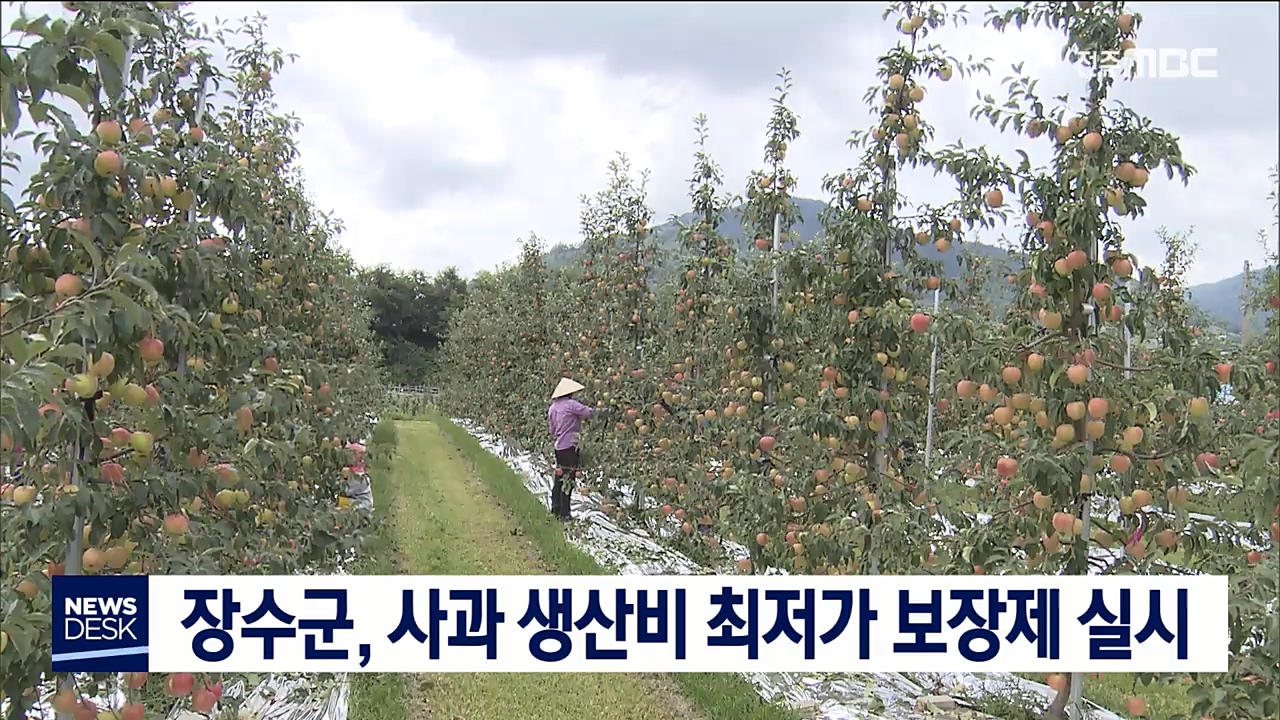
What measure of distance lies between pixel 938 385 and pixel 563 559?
141 inches

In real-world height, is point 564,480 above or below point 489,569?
above

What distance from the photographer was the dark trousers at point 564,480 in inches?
310

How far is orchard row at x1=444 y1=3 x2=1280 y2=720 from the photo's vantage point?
285 centimetres

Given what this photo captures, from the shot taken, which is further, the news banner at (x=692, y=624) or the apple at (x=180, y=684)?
the news banner at (x=692, y=624)

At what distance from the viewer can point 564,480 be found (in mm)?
7805

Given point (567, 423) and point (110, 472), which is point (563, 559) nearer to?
point (567, 423)

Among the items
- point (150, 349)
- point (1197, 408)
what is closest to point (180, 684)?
point (150, 349)

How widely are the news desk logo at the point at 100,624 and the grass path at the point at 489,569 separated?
1636 mm

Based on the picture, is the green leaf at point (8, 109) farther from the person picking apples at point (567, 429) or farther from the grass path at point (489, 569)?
the person picking apples at point (567, 429)

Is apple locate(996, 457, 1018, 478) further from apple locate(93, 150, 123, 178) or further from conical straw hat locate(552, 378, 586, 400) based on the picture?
conical straw hat locate(552, 378, 586, 400)

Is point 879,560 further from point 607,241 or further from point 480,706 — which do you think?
point 607,241

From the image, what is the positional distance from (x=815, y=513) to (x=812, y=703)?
2.94ft

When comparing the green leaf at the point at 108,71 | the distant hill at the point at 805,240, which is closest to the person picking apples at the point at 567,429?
the distant hill at the point at 805,240

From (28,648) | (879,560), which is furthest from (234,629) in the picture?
(879,560)
